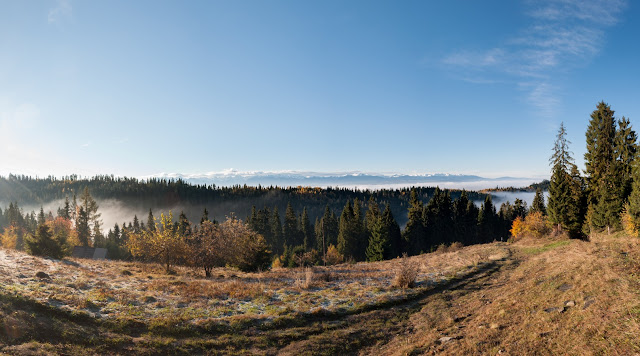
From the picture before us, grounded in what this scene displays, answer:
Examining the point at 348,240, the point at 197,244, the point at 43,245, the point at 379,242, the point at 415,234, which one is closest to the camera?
the point at 197,244

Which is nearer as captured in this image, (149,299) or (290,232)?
(149,299)

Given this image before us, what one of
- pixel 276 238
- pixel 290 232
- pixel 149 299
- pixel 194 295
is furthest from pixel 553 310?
pixel 290 232

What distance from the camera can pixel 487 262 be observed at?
27.3 m

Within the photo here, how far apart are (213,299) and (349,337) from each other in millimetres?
8767

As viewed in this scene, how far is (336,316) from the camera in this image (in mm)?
14320

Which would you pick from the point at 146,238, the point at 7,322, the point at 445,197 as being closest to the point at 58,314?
the point at 7,322

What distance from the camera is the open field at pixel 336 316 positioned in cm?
909

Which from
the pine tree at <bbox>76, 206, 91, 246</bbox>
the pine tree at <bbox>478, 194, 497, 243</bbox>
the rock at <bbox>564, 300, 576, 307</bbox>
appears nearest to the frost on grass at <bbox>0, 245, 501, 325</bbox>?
the rock at <bbox>564, 300, 576, 307</bbox>

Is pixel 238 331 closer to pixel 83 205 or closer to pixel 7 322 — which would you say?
pixel 7 322

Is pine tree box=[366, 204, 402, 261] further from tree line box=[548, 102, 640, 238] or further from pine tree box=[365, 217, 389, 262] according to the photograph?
tree line box=[548, 102, 640, 238]

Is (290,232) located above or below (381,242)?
below

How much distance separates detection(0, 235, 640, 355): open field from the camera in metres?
9.09

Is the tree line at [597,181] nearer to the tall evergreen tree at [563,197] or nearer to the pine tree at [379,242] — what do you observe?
the tall evergreen tree at [563,197]

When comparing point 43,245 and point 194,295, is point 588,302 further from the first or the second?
point 43,245
